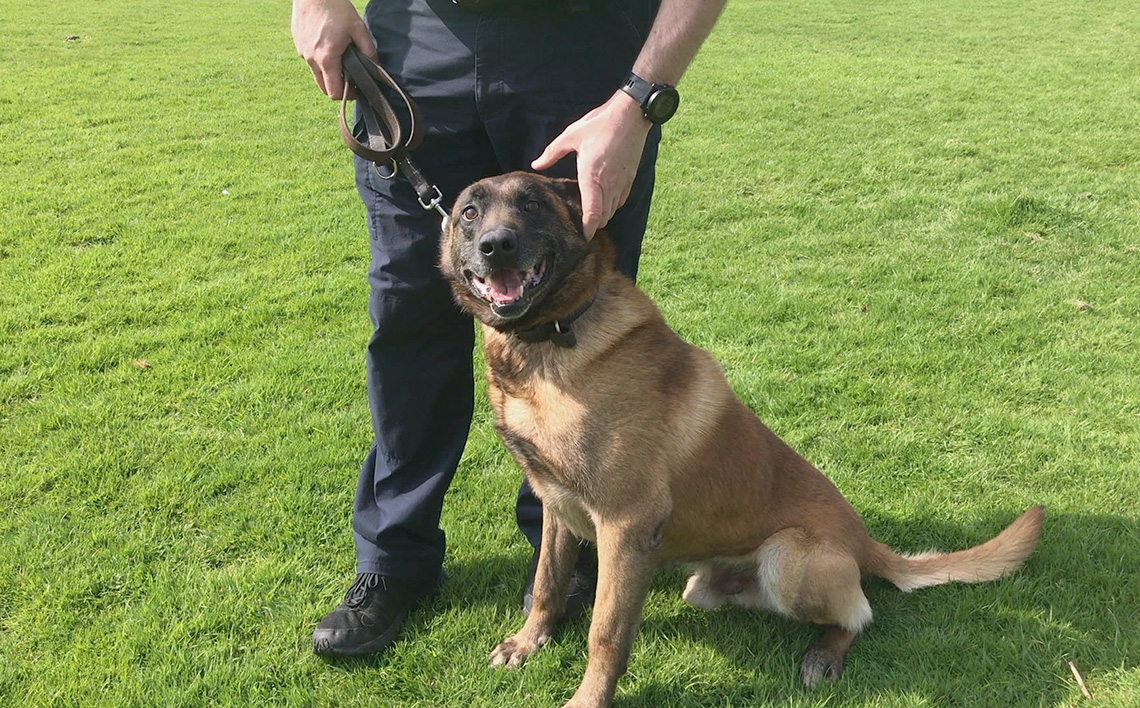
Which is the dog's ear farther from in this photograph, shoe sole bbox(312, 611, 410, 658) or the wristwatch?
shoe sole bbox(312, 611, 410, 658)

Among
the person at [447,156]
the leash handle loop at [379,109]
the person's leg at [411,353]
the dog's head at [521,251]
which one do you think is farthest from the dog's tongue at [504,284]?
the leash handle loop at [379,109]

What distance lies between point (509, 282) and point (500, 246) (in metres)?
0.14

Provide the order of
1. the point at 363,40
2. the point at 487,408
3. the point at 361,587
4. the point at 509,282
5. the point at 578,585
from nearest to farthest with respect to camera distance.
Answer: the point at 509,282 < the point at 363,40 < the point at 361,587 < the point at 578,585 < the point at 487,408

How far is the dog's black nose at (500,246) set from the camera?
224 centimetres

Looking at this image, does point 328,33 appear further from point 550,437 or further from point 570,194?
point 550,437

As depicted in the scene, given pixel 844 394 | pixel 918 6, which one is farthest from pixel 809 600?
pixel 918 6

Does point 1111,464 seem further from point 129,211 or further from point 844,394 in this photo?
point 129,211

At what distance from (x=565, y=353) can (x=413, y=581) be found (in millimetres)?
1099

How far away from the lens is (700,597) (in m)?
2.94

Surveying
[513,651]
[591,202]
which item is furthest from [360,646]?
[591,202]

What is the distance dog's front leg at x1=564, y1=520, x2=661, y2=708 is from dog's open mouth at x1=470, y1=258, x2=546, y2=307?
72 centimetres

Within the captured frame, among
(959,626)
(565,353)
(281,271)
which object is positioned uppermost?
(565,353)

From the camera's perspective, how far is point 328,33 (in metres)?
2.38

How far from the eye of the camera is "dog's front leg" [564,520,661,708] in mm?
2359
